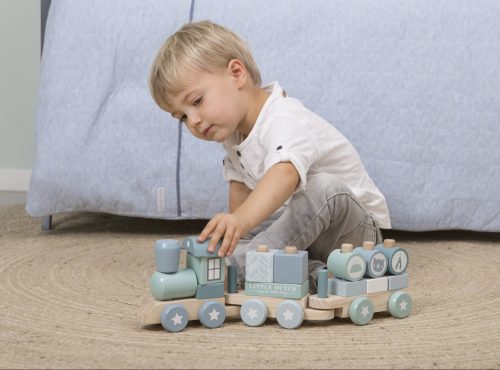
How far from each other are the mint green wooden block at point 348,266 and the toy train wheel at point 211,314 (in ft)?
0.51

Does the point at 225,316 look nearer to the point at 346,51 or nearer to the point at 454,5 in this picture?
the point at 346,51

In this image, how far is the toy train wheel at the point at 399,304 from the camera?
1063mm

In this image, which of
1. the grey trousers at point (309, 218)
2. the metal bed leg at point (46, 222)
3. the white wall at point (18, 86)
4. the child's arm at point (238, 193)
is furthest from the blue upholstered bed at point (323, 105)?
the white wall at point (18, 86)

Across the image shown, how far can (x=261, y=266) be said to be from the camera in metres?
1.04

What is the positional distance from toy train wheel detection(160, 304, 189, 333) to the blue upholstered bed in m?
0.62

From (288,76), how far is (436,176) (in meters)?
0.36

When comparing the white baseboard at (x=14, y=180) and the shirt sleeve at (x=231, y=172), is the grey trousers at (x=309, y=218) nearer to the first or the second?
the shirt sleeve at (x=231, y=172)

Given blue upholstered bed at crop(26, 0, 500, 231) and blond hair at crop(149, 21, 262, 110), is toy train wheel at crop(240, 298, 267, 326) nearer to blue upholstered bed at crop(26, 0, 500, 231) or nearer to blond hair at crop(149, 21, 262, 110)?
blond hair at crop(149, 21, 262, 110)

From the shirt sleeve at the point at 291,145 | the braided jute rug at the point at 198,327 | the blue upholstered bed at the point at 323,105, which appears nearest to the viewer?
the braided jute rug at the point at 198,327

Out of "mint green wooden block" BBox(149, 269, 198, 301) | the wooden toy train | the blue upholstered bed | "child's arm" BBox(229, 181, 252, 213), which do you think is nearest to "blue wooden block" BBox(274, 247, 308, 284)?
the wooden toy train

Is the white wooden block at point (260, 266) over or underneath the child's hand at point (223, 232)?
underneath

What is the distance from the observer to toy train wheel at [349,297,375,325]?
1021mm

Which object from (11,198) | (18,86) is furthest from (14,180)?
(18,86)

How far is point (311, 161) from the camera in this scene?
3.74 feet
